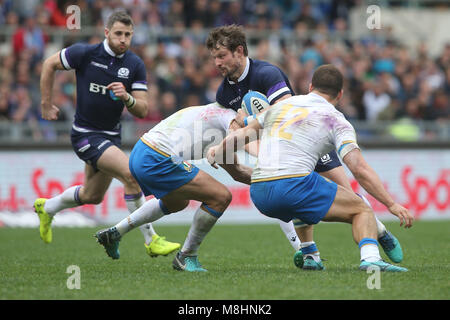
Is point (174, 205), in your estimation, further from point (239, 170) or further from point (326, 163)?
point (326, 163)

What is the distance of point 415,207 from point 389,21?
846 centimetres

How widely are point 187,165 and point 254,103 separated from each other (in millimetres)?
880

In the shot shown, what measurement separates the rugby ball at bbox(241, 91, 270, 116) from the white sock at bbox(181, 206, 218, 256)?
3.51 feet

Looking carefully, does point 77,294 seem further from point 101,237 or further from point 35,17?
point 35,17

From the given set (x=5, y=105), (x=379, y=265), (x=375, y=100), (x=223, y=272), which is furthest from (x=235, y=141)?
(x=375, y=100)

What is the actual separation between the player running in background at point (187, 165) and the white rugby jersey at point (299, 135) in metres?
0.63

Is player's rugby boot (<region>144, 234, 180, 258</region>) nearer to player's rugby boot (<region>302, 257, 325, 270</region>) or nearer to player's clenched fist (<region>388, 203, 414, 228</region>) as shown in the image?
player's rugby boot (<region>302, 257, 325, 270</region>)

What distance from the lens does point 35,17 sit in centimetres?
1781

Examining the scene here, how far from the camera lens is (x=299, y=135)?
648 centimetres

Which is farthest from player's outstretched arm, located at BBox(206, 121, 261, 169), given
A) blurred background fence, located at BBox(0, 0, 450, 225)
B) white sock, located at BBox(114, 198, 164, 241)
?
blurred background fence, located at BBox(0, 0, 450, 225)

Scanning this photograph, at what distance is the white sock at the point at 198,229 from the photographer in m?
7.27

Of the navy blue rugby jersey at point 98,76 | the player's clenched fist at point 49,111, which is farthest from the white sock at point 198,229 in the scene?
the player's clenched fist at point 49,111

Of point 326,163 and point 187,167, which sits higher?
point 187,167

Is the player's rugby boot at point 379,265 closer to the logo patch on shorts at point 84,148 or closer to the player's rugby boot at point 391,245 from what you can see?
the player's rugby boot at point 391,245
